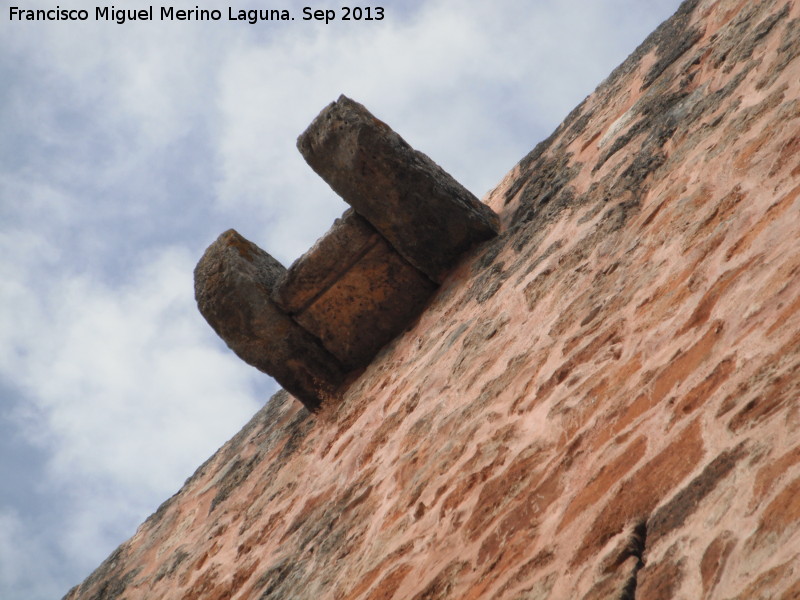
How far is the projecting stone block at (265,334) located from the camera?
5.61 m

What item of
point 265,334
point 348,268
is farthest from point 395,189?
point 265,334

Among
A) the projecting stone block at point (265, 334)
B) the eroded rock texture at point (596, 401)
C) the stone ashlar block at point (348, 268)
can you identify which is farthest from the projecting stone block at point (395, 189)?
the projecting stone block at point (265, 334)

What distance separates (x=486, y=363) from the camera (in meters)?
4.05

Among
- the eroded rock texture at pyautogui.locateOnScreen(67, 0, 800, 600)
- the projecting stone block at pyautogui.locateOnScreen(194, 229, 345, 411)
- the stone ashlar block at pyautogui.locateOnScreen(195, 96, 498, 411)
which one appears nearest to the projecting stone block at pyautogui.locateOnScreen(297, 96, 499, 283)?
the stone ashlar block at pyautogui.locateOnScreen(195, 96, 498, 411)

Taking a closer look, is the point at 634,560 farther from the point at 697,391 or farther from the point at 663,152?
the point at 663,152

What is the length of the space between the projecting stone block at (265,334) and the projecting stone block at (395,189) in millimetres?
717

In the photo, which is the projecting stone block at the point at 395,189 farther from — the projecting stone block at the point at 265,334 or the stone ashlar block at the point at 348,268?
the projecting stone block at the point at 265,334

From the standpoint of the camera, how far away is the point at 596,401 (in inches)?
119

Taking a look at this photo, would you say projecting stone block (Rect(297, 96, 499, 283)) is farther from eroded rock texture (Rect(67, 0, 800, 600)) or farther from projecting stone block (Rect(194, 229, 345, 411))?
projecting stone block (Rect(194, 229, 345, 411))

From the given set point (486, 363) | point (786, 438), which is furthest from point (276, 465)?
point (786, 438)

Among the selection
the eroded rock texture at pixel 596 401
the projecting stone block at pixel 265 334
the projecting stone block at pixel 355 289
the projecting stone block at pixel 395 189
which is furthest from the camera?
the projecting stone block at pixel 265 334

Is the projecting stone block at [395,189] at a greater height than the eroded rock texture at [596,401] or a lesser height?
greater

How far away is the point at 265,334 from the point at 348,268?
590mm

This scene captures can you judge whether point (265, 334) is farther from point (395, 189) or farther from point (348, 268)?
point (395, 189)
